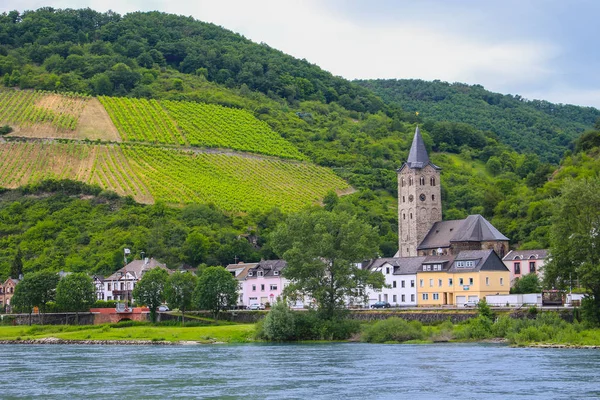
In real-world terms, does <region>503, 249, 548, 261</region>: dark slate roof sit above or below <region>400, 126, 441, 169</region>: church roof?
below

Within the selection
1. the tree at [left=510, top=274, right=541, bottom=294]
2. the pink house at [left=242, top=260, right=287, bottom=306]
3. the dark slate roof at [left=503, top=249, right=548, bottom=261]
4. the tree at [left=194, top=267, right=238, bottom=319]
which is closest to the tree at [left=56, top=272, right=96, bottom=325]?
the tree at [left=194, top=267, right=238, bottom=319]

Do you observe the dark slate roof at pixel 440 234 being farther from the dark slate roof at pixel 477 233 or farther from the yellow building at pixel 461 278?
the yellow building at pixel 461 278

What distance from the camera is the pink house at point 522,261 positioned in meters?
103

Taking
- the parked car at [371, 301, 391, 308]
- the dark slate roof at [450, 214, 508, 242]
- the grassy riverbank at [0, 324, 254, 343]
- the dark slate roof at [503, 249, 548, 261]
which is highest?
the dark slate roof at [450, 214, 508, 242]

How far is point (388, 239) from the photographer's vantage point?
137m

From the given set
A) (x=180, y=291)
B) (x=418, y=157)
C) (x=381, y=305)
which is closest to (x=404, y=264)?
(x=381, y=305)

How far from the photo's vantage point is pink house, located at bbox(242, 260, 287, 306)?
382 feet

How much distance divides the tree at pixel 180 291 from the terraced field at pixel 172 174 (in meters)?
43.3

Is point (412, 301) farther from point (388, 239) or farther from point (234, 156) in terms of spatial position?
point (234, 156)

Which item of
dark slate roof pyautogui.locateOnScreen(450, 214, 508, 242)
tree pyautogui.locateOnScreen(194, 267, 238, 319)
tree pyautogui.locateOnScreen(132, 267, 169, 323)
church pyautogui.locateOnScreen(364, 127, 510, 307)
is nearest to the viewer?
church pyautogui.locateOnScreen(364, 127, 510, 307)

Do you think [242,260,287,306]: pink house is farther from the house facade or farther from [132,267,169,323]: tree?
[132,267,169,323]: tree

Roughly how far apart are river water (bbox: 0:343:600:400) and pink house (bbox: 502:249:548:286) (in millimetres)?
33984

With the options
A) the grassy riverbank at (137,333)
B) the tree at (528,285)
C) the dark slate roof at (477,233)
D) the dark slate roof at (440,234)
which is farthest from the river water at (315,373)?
the dark slate roof at (440,234)

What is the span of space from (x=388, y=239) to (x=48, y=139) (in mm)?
65797
